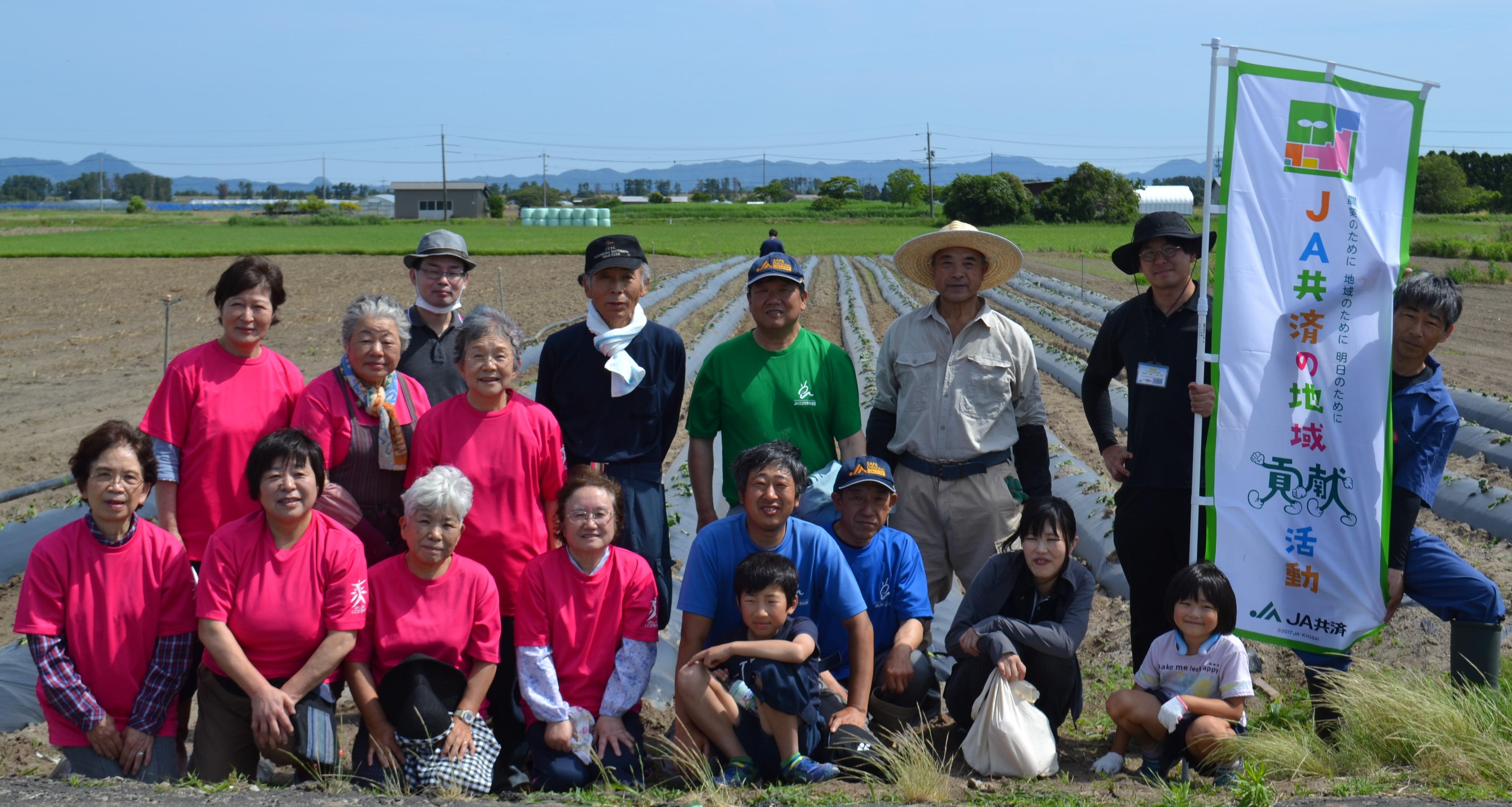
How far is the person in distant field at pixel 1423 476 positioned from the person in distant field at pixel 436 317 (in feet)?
11.2

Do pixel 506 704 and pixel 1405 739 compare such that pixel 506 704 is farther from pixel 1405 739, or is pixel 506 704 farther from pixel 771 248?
pixel 1405 739

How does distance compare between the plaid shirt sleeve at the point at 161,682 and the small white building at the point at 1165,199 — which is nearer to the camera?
the plaid shirt sleeve at the point at 161,682

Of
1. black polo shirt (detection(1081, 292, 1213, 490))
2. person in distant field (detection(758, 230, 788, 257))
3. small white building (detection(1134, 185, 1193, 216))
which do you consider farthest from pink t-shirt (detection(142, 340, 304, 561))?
small white building (detection(1134, 185, 1193, 216))

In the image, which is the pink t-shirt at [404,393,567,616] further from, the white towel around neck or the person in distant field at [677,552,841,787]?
the person in distant field at [677,552,841,787]

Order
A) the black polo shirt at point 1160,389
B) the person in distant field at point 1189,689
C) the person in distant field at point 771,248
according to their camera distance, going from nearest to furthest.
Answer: the person in distant field at point 1189,689
the black polo shirt at point 1160,389
the person in distant field at point 771,248

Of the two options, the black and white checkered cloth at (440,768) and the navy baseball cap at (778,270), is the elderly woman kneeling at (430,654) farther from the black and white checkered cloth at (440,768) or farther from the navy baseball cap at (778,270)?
the navy baseball cap at (778,270)

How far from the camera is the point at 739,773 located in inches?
138

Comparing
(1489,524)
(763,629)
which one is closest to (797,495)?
(763,629)

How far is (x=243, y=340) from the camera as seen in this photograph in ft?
12.1

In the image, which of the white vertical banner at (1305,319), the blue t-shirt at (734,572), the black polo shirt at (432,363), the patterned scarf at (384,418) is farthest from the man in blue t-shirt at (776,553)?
the white vertical banner at (1305,319)

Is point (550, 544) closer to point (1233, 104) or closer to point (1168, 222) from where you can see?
point (1168, 222)

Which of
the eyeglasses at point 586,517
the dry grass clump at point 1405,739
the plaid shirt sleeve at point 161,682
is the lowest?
the dry grass clump at point 1405,739

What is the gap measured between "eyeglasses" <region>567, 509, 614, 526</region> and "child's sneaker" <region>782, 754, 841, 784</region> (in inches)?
39.0

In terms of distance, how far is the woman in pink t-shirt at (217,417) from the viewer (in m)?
3.61
